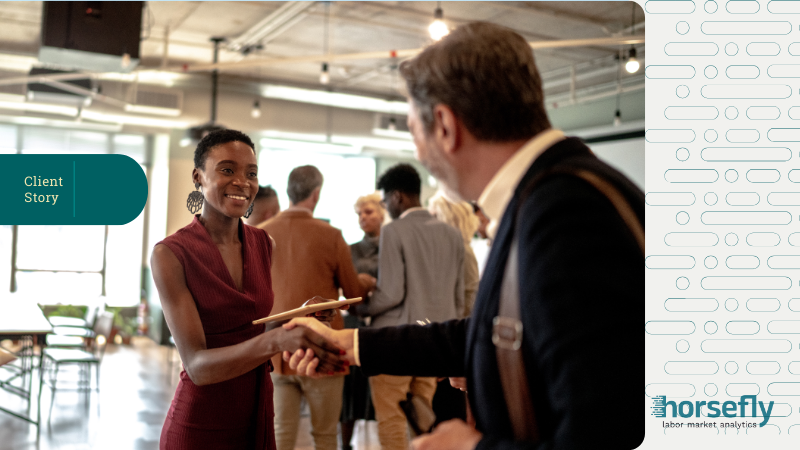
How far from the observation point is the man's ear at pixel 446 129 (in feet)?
2.74

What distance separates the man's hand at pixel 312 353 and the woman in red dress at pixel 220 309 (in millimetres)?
39

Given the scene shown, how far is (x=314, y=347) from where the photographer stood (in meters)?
1.29

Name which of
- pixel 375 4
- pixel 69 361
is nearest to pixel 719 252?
pixel 69 361

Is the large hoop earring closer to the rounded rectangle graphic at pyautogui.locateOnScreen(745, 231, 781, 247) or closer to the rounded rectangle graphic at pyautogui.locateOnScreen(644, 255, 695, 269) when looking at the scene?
the rounded rectangle graphic at pyautogui.locateOnScreen(644, 255, 695, 269)

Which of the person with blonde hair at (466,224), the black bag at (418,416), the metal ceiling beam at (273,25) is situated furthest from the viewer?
the metal ceiling beam at (273,25)

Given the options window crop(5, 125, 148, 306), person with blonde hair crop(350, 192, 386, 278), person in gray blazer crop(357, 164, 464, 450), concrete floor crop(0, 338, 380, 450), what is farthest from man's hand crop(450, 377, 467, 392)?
window crop(5, 125, 148, 306)

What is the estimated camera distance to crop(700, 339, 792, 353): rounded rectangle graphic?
1.24m

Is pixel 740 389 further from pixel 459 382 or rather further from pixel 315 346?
pixel 315 346

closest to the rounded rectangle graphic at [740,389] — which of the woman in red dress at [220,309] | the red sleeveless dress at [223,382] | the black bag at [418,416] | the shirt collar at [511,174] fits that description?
the black bag at [418,416]

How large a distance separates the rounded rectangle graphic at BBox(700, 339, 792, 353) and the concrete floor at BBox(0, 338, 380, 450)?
3.38 metres

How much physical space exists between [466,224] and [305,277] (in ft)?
5.44

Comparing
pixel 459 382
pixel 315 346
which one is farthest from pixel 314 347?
pixel 459 382

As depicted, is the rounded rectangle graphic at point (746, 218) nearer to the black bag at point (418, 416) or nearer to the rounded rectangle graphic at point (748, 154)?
the rounded rectangle graphic at point (748, 154)

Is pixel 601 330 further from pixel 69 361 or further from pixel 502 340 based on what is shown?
pixel 69 361
